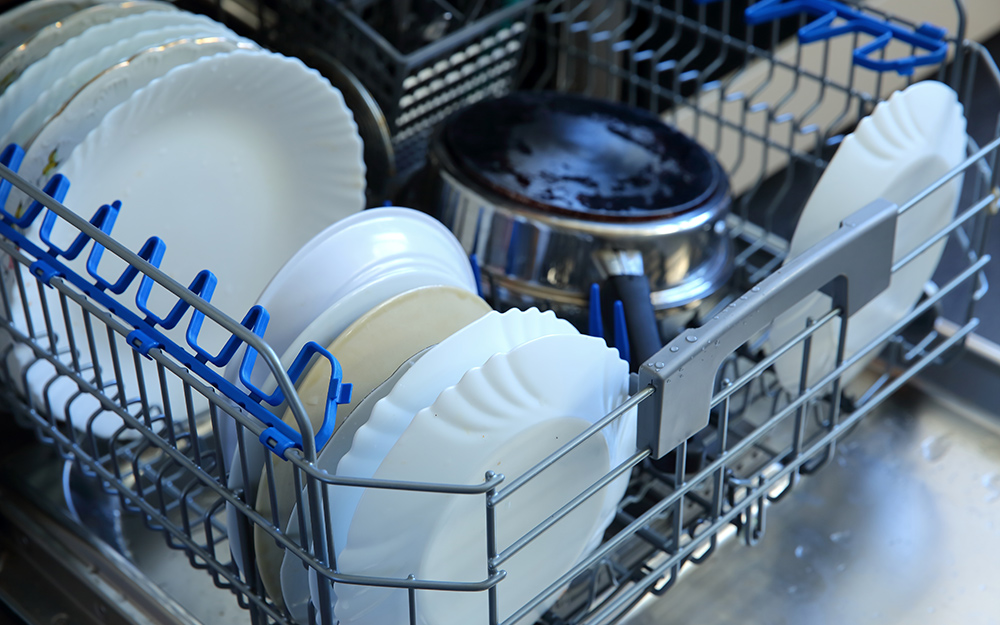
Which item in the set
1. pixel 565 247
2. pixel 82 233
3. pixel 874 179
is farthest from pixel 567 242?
pixel 82 233

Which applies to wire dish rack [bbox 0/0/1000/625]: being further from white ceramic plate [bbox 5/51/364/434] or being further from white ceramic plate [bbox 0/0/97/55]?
white ceramic plate [bbox 0/0/97/55]

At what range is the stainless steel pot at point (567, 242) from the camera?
703mm

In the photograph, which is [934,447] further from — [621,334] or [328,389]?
[328,389]

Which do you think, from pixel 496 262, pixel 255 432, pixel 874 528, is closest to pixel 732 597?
pixel 874 528

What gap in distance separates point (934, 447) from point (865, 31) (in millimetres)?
316

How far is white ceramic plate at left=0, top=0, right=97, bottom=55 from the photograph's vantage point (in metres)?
0.70

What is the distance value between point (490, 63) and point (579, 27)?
9 cm

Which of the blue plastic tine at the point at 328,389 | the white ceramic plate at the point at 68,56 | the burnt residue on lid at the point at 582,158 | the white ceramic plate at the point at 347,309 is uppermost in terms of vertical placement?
Result: the white ceramic plate at the point at 68,56

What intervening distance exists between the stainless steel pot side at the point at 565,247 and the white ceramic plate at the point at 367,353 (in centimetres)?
16

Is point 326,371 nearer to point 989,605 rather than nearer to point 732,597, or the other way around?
point 732,597

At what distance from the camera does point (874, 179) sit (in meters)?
0.62

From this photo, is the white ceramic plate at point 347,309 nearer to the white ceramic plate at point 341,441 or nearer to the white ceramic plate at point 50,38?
the white ceramic plate at point 341,441

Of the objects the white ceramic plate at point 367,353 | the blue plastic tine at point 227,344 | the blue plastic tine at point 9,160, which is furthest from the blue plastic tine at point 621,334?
the blue plastic tine at point 9,160

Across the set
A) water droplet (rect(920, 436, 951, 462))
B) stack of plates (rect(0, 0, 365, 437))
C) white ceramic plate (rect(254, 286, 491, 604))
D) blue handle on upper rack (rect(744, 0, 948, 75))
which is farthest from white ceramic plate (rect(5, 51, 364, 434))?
water droplet (rect(920, 436, 951, 462))
